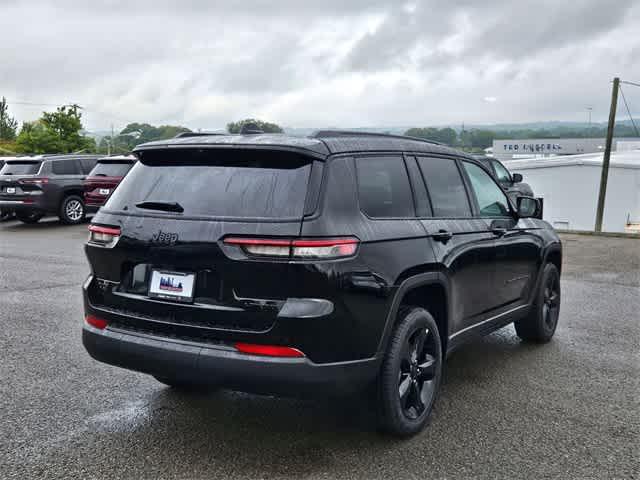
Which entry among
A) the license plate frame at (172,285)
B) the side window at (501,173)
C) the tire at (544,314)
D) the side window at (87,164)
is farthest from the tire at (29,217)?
the license plate frame at (172,285)

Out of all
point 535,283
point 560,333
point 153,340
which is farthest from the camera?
point 560,333

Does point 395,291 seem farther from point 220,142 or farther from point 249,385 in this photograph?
point 220,142

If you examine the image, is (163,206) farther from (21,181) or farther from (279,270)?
(21,181)

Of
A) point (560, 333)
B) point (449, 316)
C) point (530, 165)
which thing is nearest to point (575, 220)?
point (530, 165)

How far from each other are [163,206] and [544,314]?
3.90 m

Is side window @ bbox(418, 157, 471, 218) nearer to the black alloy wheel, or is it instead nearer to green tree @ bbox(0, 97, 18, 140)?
the black alloy wheel

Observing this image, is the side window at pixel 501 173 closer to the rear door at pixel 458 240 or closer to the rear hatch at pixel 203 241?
the rear door at pixel 458 240

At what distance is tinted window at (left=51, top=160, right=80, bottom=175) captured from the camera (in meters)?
18.4

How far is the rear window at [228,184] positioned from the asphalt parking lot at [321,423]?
1.33 m

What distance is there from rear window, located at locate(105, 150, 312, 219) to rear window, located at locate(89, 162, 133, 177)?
45.2ft

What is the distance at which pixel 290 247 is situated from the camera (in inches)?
139

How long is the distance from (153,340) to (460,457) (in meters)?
1.79

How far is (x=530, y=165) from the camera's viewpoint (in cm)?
4241

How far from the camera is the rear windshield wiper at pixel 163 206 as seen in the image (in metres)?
3.87
